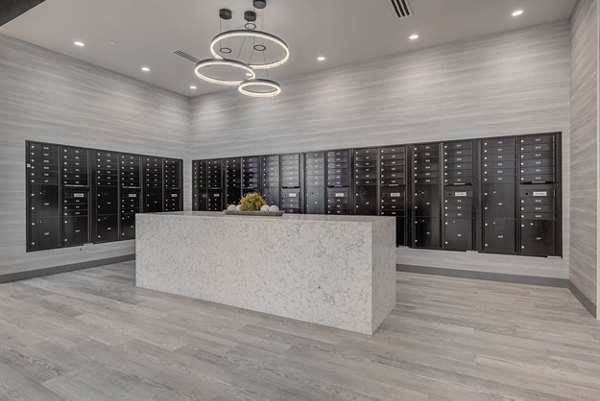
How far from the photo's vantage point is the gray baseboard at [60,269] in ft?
14.5

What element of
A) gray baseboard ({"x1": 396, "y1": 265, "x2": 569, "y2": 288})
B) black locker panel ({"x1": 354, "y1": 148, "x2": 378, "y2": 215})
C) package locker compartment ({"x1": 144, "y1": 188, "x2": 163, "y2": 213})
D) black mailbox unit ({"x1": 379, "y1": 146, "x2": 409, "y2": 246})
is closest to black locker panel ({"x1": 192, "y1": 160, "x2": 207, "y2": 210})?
package locker compartment ({"x1": 144, "y1": 188, "x2": 163, "y2": 213})

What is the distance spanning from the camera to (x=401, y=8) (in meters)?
3.76

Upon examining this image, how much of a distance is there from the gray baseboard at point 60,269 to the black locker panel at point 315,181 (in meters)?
3.40

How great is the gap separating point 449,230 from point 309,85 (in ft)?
10.8

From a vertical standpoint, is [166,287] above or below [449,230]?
below

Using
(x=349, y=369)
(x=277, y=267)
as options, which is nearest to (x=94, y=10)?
(x=277, y=267)

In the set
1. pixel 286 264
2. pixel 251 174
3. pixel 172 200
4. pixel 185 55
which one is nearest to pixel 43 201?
pixel 172 200

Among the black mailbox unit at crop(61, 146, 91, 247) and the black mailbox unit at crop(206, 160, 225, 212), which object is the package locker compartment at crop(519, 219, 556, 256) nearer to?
the black mailbox unit at crop(206, 160, 225, 212)

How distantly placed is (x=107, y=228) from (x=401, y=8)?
18.0ft

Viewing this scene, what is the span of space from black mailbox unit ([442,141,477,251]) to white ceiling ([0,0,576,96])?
156 cm

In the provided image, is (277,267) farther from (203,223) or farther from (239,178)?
(239,178)

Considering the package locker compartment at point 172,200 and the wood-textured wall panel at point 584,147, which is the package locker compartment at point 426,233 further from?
the package locker compartment at point 172,200

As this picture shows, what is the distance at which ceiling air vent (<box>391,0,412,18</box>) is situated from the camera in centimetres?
364

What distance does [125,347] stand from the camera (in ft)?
8.12
